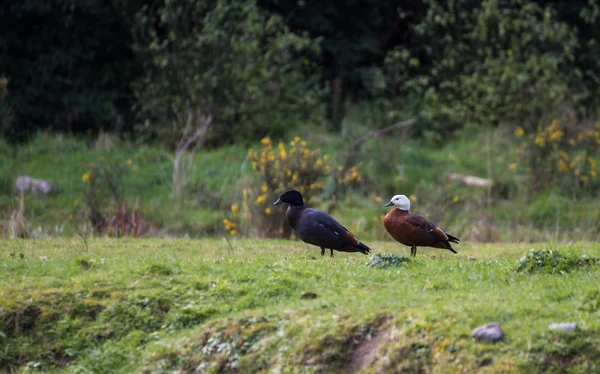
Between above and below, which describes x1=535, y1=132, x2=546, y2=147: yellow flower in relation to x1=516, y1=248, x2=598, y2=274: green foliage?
below

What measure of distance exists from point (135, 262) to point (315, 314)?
2.64 m

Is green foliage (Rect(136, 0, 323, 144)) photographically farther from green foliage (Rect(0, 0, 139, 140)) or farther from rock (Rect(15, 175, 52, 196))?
rock (Rect(15, 175, 52, 196))

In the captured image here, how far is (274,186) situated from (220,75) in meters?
7.35

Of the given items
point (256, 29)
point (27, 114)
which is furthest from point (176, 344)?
point (27, 114)

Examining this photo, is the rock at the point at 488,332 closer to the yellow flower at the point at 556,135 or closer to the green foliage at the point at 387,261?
the green foliage at the point at 387,261

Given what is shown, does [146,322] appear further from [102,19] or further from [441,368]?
[102,19]

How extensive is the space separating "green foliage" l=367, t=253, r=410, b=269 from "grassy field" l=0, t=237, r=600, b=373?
0.08 m

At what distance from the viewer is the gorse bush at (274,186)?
15336mm

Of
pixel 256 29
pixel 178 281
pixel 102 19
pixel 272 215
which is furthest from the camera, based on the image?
pixel 102 19

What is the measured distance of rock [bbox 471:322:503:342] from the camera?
7262 millimetres

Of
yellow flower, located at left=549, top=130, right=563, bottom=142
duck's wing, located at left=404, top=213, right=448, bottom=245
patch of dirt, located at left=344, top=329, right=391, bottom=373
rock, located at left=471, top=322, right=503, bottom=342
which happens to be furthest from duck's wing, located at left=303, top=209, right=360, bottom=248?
yellow flower, located at left=549, top=130, right=563, bottom=142

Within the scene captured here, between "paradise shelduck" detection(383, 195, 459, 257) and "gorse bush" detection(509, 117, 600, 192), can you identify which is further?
"gorse bush" detection(509, 117, 600, 192)

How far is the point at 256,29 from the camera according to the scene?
23.6m

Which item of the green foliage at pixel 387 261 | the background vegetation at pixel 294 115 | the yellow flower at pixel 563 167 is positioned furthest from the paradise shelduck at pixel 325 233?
the yellow flower at pixel 563 167
